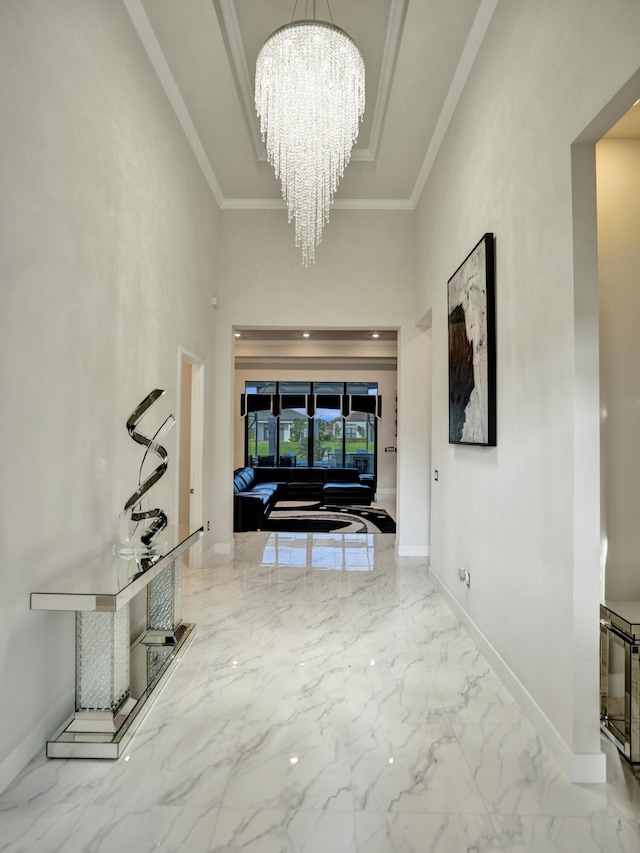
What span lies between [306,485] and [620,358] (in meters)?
9.20

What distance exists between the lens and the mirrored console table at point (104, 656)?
6.59 ft

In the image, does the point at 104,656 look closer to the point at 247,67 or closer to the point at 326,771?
the point at 326,771

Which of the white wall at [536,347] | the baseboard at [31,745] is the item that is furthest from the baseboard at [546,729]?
the baseboard at [31,745]

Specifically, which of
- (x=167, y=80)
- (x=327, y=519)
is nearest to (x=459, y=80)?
(x=167, y=80)

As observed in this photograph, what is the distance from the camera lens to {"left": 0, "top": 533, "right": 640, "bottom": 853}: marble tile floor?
5.55 feet

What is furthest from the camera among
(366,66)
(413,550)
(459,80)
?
(413,550)

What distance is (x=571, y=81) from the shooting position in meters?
2.02

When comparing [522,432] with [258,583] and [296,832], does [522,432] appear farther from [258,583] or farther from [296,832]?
[258,583]

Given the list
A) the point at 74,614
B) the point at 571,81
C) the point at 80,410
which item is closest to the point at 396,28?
the point at 571,81

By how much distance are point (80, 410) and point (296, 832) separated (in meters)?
1.96

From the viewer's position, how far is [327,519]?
8531 millimetres

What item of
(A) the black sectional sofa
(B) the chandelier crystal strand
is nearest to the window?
(A) the black sectional sofa

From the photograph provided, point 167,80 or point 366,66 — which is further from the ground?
point 366,66

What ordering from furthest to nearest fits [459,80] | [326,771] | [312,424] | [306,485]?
[312,424], [306,485], [459,80], [326,771]
